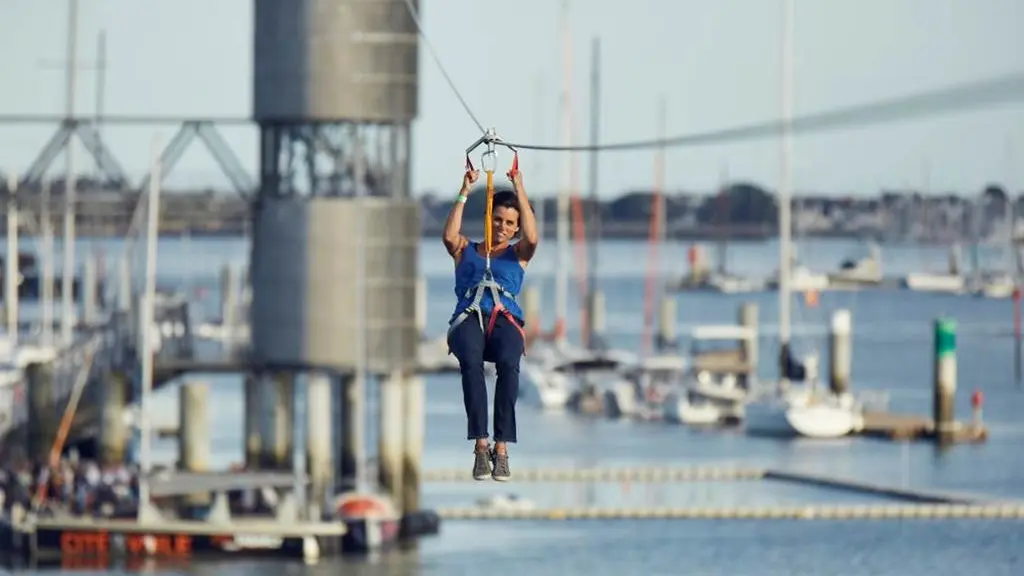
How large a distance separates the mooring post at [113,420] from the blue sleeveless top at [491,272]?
46.7 metres

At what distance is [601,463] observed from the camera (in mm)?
94562

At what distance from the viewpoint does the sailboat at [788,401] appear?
101625mm

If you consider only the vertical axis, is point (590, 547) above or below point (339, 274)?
below

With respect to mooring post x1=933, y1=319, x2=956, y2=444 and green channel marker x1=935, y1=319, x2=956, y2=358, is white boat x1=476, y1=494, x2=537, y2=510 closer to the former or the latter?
mooring post x1=933, y1=319, x2=956, y2=444

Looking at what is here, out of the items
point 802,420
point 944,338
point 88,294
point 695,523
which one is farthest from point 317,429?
point 88,294

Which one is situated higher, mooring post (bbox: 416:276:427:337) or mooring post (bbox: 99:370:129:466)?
mooring post (bbox: 416:276:427:337)

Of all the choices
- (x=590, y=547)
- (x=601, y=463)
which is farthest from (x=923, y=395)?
(x=590, y=547)

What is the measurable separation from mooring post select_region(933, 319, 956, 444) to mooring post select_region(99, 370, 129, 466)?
31924mm

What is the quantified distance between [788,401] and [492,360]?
80506mm

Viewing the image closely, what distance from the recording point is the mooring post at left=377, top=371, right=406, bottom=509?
6350 cm

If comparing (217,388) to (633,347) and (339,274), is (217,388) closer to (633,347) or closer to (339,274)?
(633,347)

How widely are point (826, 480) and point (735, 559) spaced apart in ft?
34.6

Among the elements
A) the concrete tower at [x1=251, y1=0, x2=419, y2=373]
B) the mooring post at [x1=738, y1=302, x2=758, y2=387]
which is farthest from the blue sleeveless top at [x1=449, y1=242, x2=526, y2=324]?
the mooring post at [x1=738, y1=302, x2=758, y2=387]

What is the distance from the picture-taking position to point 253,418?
68312 mm
